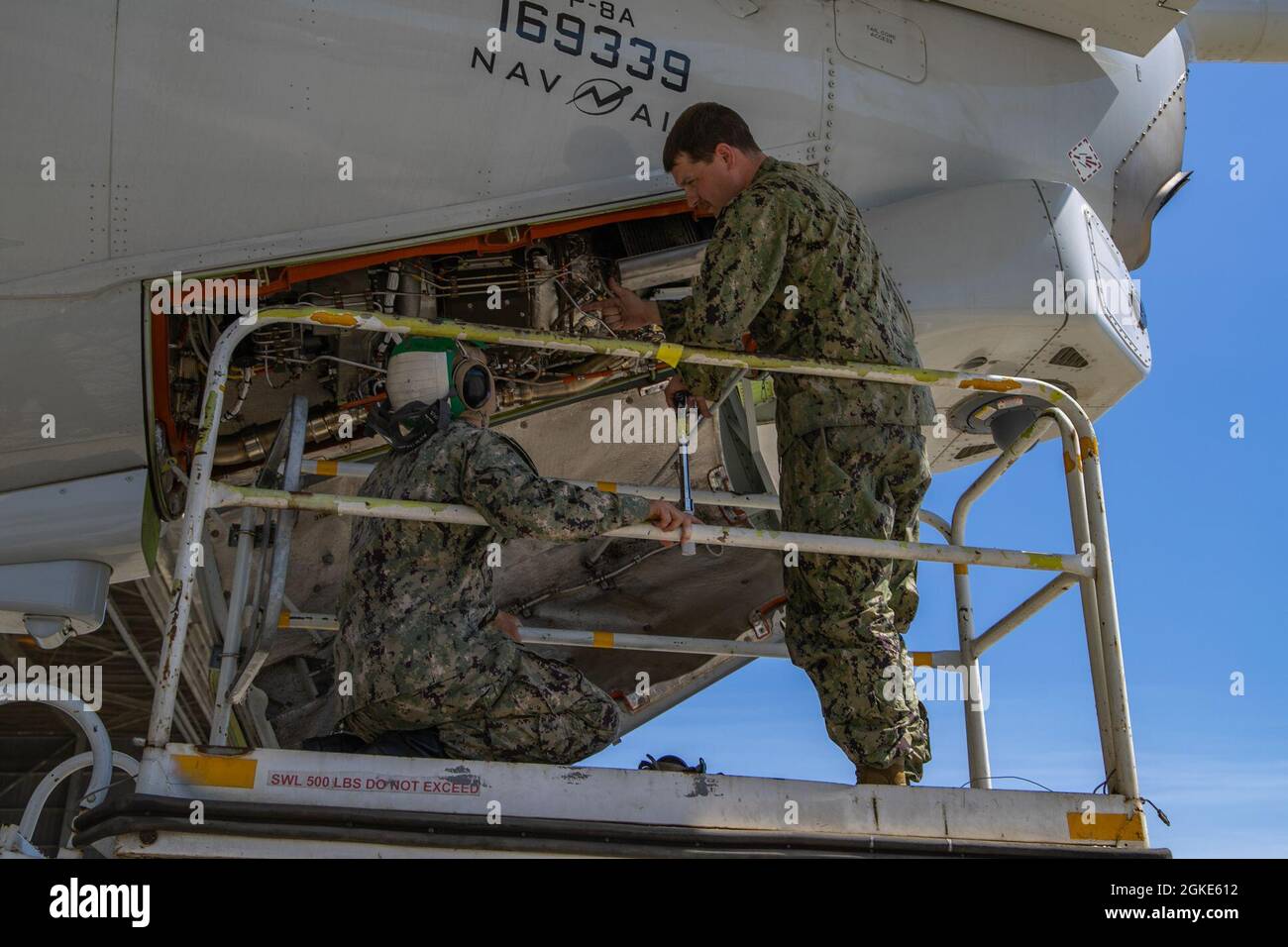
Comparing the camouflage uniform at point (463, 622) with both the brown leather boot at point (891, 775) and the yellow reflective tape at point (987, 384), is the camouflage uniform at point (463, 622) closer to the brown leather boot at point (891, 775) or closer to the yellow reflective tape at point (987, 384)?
the brown leather boot at point (891, 775)

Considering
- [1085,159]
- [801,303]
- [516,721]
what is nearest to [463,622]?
[516,721]

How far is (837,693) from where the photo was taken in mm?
4082

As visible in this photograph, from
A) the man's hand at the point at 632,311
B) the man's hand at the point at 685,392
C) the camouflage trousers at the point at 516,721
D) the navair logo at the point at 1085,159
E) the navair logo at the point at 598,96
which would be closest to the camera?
the camouflage trousers at the point at 516,721

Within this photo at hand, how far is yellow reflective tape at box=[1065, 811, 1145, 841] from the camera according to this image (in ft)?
12.6

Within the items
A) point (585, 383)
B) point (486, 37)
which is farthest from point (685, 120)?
point (585, 383)

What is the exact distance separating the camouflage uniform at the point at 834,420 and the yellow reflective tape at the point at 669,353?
0.22 metres

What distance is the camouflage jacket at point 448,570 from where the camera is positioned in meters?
3.66

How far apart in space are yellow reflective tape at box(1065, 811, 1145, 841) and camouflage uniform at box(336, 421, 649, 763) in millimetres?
1356

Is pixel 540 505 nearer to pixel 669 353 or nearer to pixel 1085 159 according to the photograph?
pixel 669 353

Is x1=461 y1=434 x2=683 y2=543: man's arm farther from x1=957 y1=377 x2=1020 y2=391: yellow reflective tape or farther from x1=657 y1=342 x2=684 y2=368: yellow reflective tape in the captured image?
x1=957 y1=377 x2=1020 y2=391: yellow reflective tape
